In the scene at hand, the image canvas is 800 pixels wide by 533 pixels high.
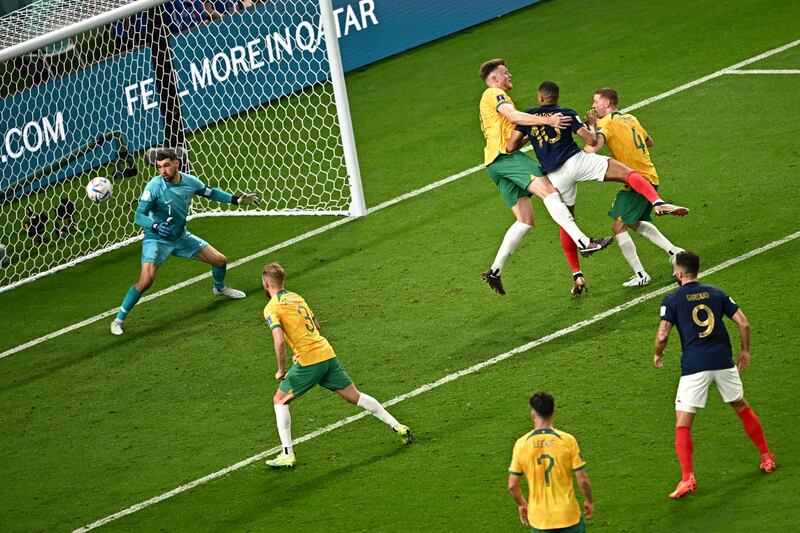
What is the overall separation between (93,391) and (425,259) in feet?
12.5

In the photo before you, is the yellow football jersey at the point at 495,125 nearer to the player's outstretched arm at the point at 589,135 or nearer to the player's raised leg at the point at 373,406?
the player's outstretched arm at the point at 589,135

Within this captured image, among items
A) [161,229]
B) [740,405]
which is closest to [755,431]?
[740,405]

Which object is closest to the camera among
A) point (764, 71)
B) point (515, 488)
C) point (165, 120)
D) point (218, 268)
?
point (515, 488)

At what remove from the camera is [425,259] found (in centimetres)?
1416

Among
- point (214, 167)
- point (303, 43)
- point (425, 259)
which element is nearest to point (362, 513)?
point (425, 259)

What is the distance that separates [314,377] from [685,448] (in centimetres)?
287

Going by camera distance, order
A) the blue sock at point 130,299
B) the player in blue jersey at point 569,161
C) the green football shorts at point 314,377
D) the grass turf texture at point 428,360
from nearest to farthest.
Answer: the grass turf texture at point 428,360 → the green football shorts at point 314,377 → the player in blue jersey at point 569,161 → the blue sock at point 130,299

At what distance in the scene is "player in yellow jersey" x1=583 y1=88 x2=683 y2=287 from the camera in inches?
482

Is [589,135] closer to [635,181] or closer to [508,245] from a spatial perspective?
[635,181]

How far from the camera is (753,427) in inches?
349

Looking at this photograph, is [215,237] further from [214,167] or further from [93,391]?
[93,391]

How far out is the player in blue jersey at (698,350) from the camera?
8.75 metres

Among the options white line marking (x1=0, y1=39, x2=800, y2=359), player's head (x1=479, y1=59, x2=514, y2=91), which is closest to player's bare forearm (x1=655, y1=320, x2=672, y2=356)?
player's head (x1=479, y1=59, x2=514, y2=91)

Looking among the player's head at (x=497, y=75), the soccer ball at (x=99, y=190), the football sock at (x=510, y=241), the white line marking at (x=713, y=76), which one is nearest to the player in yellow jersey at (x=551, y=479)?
the football sock at (x=510, y=241)
